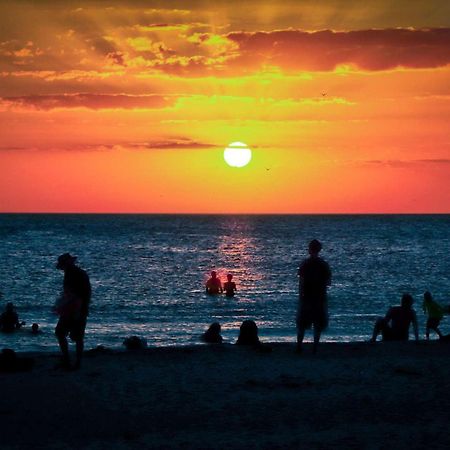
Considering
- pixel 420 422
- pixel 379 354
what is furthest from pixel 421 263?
pixel 420 422

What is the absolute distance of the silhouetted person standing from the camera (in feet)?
45.1

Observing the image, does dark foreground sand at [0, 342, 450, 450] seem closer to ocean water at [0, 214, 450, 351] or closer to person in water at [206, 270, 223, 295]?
ocean water at [0, 214, 450, 351]

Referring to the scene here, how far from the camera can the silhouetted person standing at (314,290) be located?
13.7m

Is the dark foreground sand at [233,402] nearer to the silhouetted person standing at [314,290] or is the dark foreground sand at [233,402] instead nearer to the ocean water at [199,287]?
the silhouetted person standing at [314,290]

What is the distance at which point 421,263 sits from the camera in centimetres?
7600

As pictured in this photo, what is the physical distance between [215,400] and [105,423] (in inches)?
64.8

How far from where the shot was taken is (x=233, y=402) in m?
10.6

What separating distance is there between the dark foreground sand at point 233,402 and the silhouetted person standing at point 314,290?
65cm

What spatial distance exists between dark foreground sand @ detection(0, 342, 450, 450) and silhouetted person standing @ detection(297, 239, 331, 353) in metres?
0.65

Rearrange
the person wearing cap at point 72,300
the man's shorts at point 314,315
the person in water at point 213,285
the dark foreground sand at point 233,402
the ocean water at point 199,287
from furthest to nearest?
the person in water at point 213,285 → the ocean water at point 199,287 → the man's shorts at point 314,315 → the person wearing cap at point 72,300 → the dark foreground sand at point 233,402

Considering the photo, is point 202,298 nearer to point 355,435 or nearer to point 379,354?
point 379,354

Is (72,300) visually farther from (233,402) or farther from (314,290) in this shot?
(314,290)

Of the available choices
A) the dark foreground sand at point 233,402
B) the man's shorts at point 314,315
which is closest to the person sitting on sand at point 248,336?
the dark foreground sand at point 233,402

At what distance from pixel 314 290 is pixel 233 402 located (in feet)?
12.3
